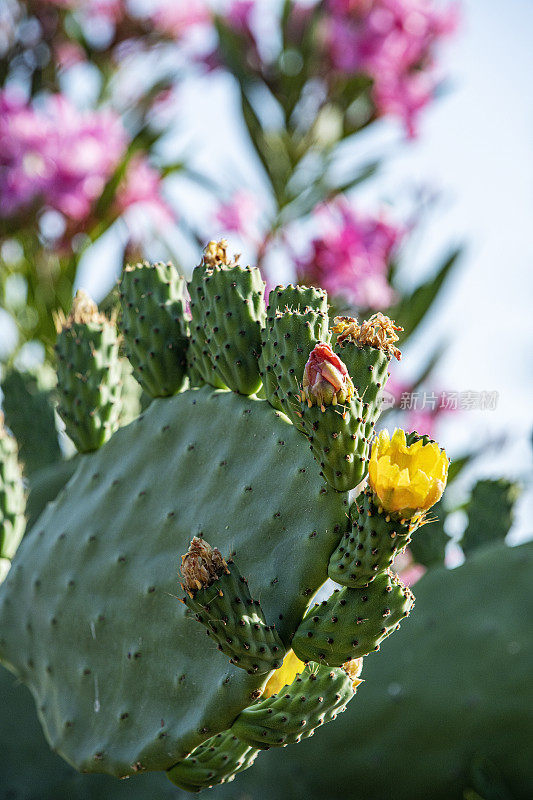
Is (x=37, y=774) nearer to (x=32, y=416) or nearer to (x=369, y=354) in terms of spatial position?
(x=32, y=416)

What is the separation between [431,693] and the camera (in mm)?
1399

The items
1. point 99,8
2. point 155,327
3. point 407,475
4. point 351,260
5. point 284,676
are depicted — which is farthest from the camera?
point 99,8

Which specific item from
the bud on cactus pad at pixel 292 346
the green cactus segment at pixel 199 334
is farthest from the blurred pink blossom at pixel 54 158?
the bud on cactus pad at pixel 292 346

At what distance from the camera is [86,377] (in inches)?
54.5

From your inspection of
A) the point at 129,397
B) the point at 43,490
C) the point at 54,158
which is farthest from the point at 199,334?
the point at 54,158

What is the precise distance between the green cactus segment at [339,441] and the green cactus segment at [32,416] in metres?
1.15

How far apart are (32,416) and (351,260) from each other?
45.9 inches

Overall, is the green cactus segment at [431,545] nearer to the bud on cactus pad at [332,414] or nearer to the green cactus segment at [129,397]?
the green cactus segment at [129,397]

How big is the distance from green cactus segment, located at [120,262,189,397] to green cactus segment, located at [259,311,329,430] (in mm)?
290

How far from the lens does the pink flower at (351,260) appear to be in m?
2.66

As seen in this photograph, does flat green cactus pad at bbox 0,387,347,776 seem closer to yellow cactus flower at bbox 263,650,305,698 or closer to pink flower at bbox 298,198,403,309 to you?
yellow cactus flower at bbox 263,650,305,698

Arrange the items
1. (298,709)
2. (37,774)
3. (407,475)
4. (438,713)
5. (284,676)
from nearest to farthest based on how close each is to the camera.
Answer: (407,475), (298,709), (284,676), (438,713), (37,774)

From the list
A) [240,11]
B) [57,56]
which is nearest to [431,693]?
[240,11]

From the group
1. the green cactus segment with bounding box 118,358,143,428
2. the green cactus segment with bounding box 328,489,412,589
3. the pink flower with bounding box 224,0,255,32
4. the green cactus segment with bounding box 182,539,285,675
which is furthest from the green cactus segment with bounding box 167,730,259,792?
the pink flower with bounding box 224,0,255,32
